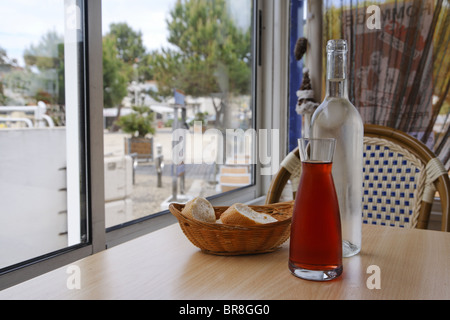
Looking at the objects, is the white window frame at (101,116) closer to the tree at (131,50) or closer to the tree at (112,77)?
the tree at (112,77)

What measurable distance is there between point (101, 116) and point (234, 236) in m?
0.69

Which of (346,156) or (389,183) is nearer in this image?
(346,156)

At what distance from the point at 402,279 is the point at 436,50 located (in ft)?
5.11

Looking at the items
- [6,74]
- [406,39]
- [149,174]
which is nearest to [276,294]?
[6,74]

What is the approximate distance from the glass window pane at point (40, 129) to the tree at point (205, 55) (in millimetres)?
595

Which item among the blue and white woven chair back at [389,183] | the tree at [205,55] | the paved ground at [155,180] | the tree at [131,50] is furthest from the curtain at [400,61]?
the tree at [131,50]

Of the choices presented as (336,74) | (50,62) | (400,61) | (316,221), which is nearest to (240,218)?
(316,221)

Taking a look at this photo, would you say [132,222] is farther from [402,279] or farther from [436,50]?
[436,50]

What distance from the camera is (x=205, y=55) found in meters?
1.96

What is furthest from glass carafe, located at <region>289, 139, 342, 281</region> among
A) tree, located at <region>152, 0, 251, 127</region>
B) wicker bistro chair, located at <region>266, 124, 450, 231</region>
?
tree, located at <region>152, 0, 251, 127</region>

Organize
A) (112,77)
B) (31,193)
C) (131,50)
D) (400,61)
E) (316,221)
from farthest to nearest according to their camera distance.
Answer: (400,61), (131,50), (112,77), (31,193), (316,221)

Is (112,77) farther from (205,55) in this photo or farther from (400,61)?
(400,61)

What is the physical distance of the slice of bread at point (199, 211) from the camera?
→ 0.72 m

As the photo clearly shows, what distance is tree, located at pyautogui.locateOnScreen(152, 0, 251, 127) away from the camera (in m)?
1.78
